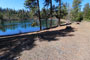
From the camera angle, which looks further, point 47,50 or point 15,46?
point 15,46

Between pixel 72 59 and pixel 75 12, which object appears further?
pixel 75 12

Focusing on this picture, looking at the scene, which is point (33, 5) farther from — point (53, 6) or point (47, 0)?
point (53, 6)

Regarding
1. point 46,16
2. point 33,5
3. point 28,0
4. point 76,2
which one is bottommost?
point 46,16

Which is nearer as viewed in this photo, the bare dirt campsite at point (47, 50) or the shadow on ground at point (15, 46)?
the bare dirt campsite at point (47, 50)

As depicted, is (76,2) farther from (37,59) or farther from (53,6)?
(37,59)

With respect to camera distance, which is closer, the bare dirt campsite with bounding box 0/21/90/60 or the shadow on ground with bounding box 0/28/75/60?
the bare dirt campsite with bounding box 0/21/90/60

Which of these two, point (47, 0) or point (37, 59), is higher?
point (47, 0)

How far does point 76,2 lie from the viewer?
3403 centimetres

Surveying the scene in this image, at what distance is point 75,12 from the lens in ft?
112

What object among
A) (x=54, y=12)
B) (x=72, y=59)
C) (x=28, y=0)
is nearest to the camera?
(x=72, y=59)

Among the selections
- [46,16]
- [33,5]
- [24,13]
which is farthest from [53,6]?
[24,13]

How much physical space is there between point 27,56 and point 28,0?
39.0 ft

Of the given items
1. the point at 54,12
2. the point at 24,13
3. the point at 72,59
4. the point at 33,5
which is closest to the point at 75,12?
the point at 54,12

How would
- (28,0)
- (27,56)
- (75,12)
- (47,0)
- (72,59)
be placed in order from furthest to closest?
(75,12) → (47,0) → (28,0) → (27,56) → (72,59)
